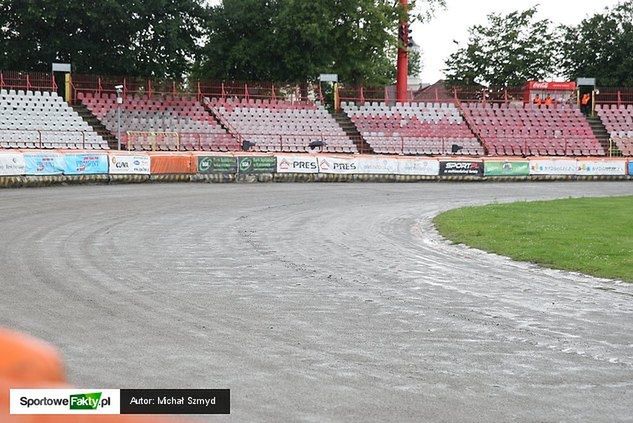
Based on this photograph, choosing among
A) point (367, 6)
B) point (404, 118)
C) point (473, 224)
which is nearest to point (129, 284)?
point (473, 224)

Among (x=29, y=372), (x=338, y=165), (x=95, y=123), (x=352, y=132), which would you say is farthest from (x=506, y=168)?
(x=29, y=372)

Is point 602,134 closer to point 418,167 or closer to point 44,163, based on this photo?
point 418,167

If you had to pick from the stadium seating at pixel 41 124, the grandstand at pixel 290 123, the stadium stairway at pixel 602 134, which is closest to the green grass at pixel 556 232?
the grandstand at pixel 290 123

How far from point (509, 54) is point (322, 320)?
71281 millimetres

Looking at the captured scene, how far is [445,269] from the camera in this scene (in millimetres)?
14891

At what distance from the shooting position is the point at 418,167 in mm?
42438

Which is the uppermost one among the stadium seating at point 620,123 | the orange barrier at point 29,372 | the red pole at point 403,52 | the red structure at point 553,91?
the red pole at point 403,52

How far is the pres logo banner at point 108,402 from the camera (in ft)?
7.70

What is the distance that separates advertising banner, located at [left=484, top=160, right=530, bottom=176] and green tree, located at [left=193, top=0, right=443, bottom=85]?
54.0 feet

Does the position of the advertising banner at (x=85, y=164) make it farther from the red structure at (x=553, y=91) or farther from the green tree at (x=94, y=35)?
the red structure at (x=553, y=91)

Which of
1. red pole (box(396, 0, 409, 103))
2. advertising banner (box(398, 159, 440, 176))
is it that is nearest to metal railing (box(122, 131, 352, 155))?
advertising banner (box(398, 159, 440, 176))

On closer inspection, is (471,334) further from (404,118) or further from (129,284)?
(404,118)

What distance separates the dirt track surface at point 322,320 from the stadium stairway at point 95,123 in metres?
23.6

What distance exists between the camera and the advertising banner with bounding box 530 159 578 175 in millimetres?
44969
